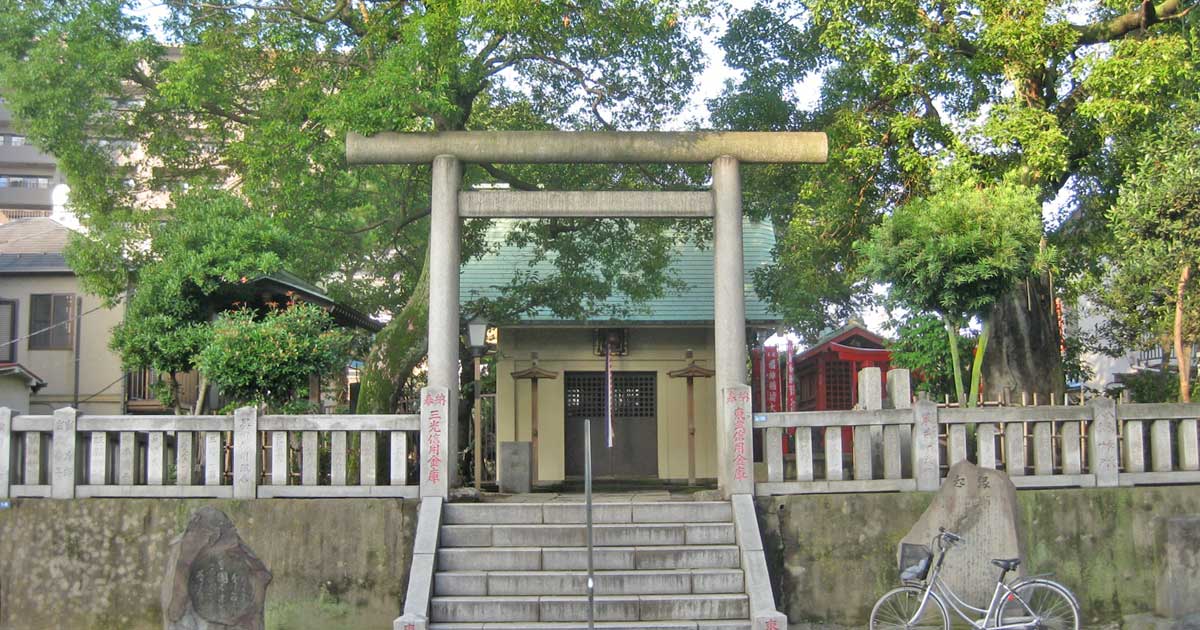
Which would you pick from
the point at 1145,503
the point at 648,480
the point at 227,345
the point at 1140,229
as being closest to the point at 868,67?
the point at 1140,229

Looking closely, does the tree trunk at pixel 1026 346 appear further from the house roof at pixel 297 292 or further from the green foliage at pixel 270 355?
the house roof at pixel 297 292

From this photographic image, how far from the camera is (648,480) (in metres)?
21.3

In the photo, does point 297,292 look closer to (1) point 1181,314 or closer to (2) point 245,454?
(2) point 245,454

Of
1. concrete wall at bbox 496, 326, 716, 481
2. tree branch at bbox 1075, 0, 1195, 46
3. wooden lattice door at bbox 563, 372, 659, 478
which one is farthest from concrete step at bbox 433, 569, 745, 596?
wooden lattice door at bbox 563, 372, 659, 478

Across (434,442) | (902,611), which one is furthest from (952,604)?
(434,442)

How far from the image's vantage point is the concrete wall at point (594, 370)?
852 inches

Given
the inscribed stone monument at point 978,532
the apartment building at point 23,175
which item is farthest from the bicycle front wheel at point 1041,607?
the apartment building at point 23,175

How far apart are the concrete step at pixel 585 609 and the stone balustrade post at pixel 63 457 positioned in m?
4.35

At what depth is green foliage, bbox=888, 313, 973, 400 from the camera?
19344mm

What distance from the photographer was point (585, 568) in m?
11.1

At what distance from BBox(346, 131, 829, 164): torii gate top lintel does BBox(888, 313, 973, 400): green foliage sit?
7.01 metres

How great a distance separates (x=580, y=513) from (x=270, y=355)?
158 inches

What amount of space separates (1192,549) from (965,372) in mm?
7760

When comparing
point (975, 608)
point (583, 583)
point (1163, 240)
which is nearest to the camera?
point (975, 608)
